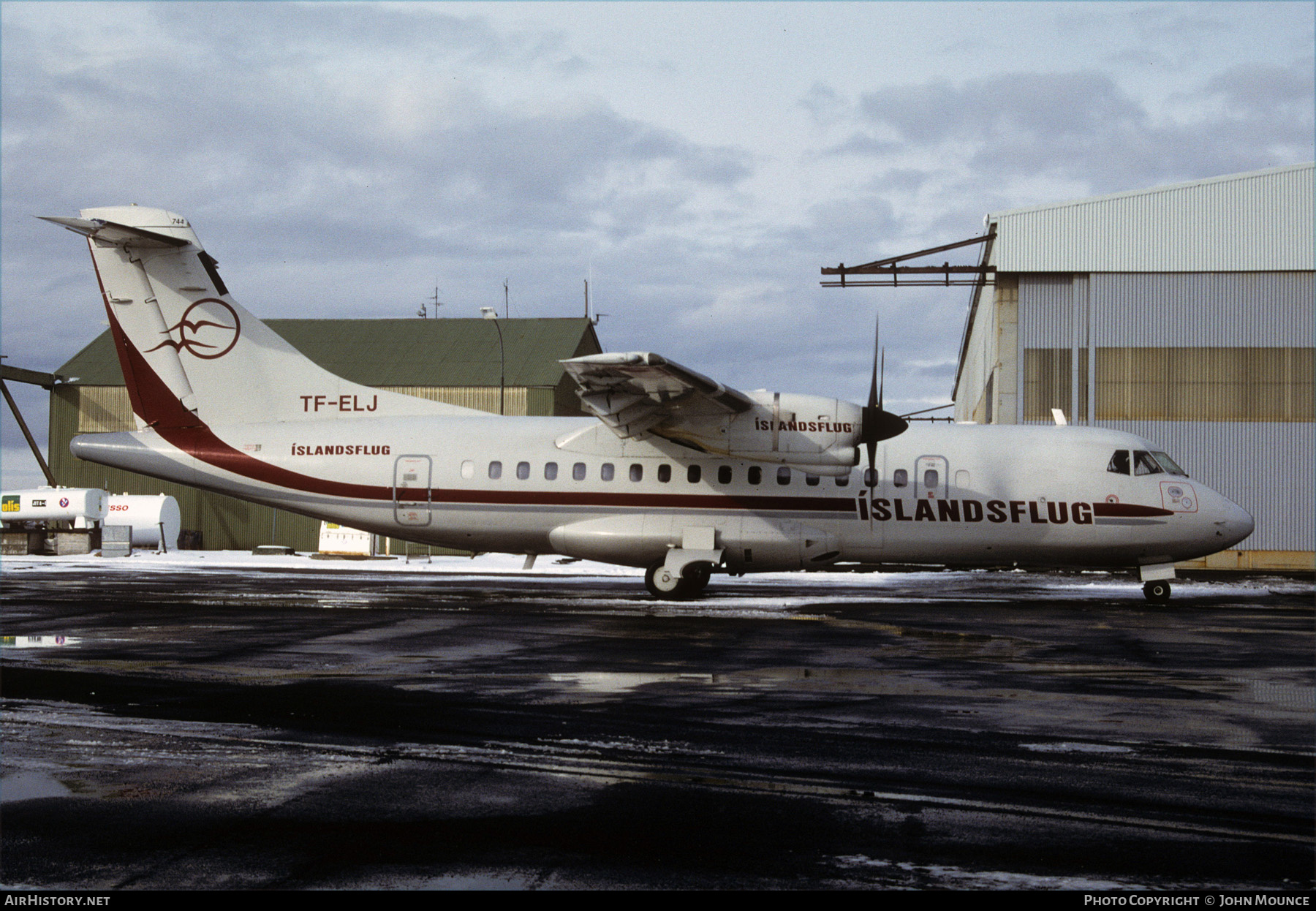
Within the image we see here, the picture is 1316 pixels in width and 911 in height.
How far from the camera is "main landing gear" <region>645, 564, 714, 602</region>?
20.5 meters

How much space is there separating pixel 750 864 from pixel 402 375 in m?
51.9

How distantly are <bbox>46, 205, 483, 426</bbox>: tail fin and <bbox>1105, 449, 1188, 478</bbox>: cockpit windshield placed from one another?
16889mm

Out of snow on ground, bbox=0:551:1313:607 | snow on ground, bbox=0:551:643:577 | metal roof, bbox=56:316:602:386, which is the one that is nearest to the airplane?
snow on ground, bbox=0:551:1313:607

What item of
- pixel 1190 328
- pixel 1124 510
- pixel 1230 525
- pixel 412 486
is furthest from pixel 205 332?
pixel 1190 328

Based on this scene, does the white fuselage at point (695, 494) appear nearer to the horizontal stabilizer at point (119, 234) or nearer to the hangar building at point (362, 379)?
the horizontal stabilizer at point (119, 234)

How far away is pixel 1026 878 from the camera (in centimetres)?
486

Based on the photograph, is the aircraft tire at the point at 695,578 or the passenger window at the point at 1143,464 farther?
the passenger window at the point at 1143,464

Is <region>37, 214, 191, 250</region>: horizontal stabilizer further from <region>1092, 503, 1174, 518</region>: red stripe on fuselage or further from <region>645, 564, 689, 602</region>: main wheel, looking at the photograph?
<region>1092, 503, 1174, 518</region>: red stripe on fuselage

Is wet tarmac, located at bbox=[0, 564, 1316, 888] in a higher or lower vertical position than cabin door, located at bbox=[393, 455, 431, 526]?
lower

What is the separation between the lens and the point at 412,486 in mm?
21062

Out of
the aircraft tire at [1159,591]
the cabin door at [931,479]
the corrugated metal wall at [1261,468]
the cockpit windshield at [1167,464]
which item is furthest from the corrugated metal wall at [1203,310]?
the cabin door at [931,479]

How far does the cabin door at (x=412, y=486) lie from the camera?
2105cm

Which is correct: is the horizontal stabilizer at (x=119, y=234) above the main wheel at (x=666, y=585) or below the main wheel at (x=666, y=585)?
above

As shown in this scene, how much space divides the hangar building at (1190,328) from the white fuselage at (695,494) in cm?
1814
